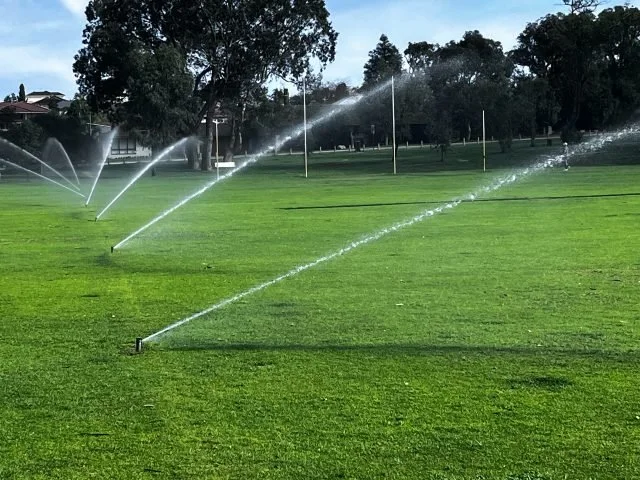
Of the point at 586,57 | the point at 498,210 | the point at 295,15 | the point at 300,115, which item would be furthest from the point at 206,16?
the point at 498,210

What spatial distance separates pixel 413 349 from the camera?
354 inches

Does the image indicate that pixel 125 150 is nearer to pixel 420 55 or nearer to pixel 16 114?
pixel 16 114

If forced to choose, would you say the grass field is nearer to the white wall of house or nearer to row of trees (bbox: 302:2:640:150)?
row of trees (bbox: 302:2:640:150)

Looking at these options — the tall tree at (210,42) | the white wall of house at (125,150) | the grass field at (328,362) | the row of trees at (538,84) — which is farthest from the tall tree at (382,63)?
the grass field at (328,362)

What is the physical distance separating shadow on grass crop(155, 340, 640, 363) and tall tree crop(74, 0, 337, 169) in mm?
70362

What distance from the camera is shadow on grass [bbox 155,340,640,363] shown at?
28.3 feet

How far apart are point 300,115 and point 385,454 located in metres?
89.2

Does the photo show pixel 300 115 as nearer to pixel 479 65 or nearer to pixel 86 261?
pixel 479 65

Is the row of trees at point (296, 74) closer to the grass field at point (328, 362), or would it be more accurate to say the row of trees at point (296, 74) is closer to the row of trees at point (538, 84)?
the row of trees at point (538, 84)

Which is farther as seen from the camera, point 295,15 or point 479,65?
point 479,65

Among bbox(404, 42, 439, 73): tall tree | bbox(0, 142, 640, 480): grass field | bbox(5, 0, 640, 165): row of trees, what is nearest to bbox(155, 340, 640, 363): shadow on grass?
bbox(0, 142, 640, 480): grass field

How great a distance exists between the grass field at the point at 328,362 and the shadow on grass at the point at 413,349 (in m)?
0.03

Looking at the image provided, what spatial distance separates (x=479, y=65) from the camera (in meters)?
95.5

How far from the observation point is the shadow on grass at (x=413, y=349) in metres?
8.63
